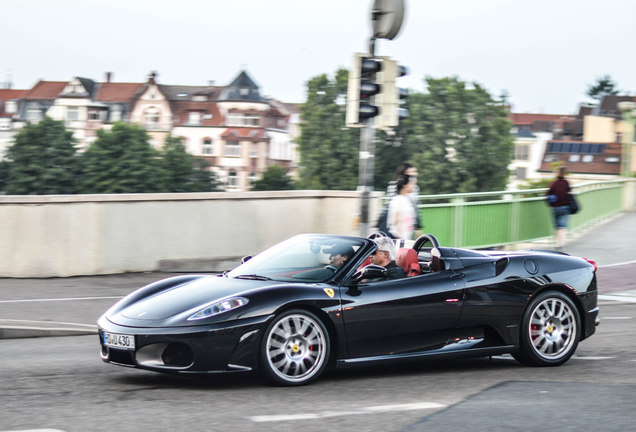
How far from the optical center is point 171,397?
620cm

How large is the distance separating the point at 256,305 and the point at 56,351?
2735 millimetres

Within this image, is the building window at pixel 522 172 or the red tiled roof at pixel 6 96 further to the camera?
the red tiled roof at pixel 6 96

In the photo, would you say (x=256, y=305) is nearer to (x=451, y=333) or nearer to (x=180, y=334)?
(x=180, y=334)

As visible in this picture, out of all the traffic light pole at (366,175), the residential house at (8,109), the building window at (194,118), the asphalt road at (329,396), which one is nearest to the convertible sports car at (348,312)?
the asphalt road at (329,396)

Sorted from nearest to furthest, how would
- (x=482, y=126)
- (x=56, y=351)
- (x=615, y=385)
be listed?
(x=615, y=385) < (x=56, y=351) < (x=482, y=126)

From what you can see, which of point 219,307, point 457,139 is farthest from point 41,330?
point 457,139

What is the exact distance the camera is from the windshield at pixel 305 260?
7.19 m

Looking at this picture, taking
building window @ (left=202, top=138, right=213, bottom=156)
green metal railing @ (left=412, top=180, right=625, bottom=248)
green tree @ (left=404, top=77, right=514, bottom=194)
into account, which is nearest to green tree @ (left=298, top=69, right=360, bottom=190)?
green tree @ (left=404, top=77, right=514, bottom=194)

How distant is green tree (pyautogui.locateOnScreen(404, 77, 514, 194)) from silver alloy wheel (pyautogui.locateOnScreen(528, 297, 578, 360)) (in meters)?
85.0

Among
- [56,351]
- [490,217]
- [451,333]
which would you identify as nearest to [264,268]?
[451,333]

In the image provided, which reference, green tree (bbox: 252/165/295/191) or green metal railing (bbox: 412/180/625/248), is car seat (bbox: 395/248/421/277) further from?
green tree (bbox: 252/165/295/191)

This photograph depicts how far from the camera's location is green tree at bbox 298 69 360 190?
93188mm

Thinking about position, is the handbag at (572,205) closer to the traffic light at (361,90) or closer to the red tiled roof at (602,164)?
the traffic light at (361,90)

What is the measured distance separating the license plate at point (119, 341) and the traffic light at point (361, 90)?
21.2 feet
